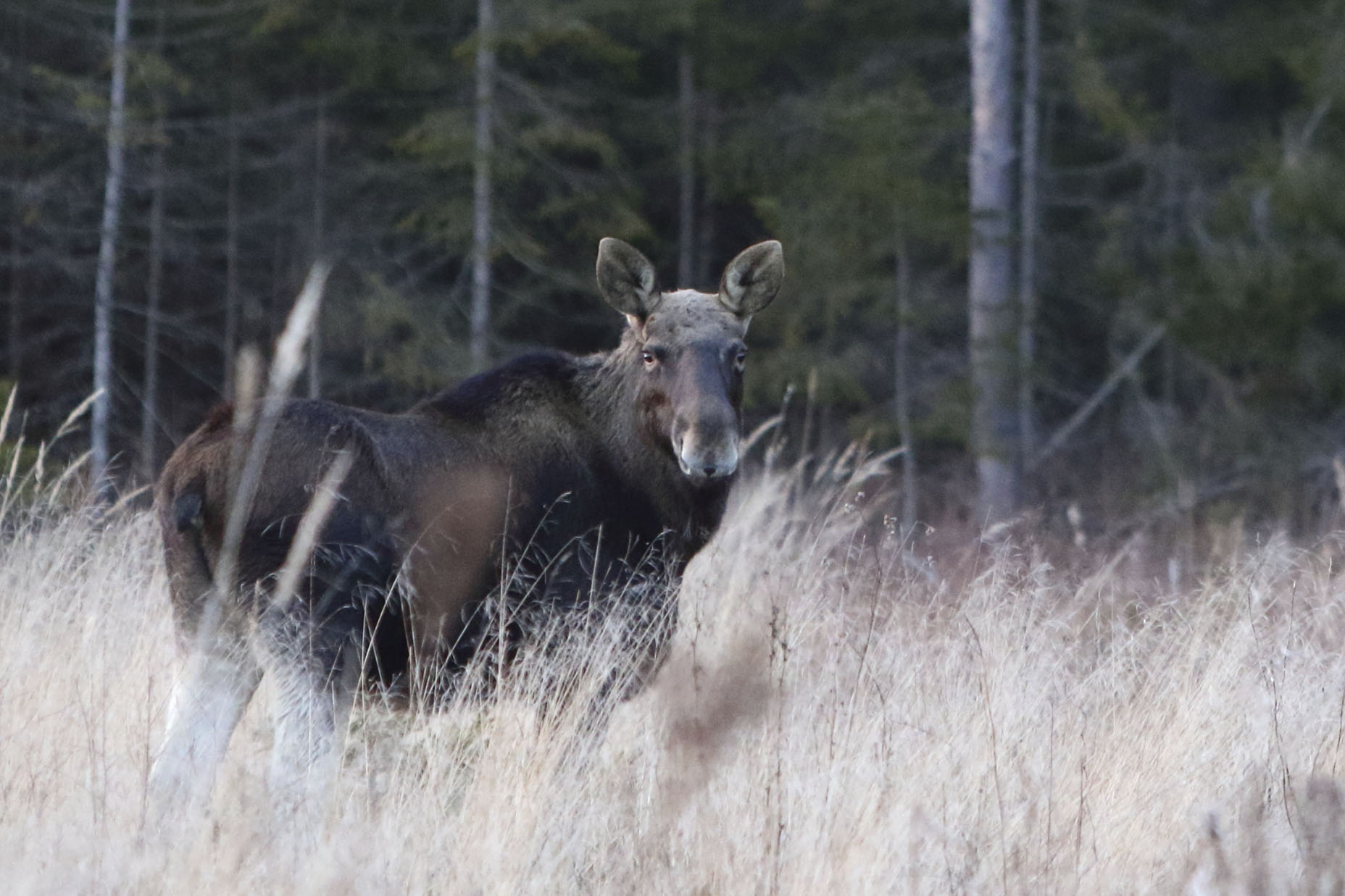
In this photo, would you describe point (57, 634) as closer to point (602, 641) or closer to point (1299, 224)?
point (602, 641)

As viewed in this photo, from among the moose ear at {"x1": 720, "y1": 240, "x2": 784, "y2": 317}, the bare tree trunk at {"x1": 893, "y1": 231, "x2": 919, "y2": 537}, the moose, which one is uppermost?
the moose ear at {"x1": 720, "y1": 240, "x2": 784, "y2": 317}

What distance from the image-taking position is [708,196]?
20.9m

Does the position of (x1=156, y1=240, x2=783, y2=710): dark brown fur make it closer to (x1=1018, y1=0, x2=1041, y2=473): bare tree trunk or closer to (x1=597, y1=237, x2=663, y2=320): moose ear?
(x1=597, y1=237, x2=663, y2=320): moose ear

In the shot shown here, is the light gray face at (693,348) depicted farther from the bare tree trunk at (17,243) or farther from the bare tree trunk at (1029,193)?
the bare tree trunk at (17,243)

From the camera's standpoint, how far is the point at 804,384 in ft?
59.6

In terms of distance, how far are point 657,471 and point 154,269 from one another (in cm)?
1401

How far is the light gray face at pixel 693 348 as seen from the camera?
5434 millimetres

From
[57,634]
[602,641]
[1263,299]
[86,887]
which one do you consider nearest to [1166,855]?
[602,641]

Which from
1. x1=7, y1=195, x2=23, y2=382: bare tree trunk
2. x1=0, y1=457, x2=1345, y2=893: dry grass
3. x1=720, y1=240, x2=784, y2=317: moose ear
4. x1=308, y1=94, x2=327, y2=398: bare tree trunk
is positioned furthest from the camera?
x1=308, y1=94, x2=327, y2=398: bare tree trunk

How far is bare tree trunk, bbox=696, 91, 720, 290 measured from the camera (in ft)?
67.0

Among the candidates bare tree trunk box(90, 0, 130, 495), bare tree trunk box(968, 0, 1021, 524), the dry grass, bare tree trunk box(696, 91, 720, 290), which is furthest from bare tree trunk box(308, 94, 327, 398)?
the dry grass

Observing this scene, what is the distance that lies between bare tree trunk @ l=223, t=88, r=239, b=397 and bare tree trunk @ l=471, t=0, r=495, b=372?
11.7ft

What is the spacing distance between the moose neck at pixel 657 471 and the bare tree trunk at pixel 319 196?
43.3ft

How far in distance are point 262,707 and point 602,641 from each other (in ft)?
4.55
